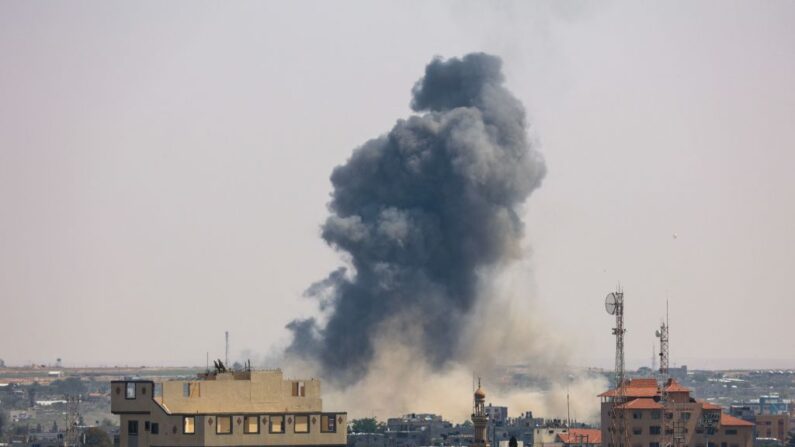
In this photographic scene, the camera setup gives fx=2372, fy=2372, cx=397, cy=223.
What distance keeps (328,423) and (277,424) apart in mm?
2308

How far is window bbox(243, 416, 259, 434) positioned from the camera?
99.5m

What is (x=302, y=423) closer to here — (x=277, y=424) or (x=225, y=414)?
(x=277, y=424)

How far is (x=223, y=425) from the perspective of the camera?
3893 inches

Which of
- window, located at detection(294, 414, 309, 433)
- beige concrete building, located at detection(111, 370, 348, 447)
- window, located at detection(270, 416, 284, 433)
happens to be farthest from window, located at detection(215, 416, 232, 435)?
window, located at detection(294, 414, 309, 433)

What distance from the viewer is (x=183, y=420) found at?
98.4 m

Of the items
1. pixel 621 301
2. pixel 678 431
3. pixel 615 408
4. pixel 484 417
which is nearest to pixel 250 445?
pixel 484 417

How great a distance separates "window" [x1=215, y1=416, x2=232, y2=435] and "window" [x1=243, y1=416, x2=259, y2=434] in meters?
0.69

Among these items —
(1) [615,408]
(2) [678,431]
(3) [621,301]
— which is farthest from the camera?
(2) [678,431]

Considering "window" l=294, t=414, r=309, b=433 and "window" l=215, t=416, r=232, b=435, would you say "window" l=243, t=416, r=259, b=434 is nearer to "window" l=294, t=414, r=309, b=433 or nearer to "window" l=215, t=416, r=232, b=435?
"window" l=215, t=416, r=232, b=435

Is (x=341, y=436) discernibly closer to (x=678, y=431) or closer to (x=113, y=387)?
(x=113, y=387)

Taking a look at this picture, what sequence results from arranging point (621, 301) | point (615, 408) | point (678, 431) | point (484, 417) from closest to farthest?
point (484, 417) < point (621, 301) < point (615, 408) < point (678, 431)

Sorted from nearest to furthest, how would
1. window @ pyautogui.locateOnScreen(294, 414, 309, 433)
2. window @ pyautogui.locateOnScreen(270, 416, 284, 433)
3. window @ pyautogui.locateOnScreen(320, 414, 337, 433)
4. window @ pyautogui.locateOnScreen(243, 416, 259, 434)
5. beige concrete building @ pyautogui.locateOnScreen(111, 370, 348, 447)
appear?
beige concrete building @ pyautogui.locateOnScreen(111, 370, 348, 447)
window @ pyautogui.locateOnScreen(243, 416, 259, 434)
window @ pyautogui.locateOnScreen(270, 416, 284, 433)
window @ pyautogui.locateOnScreen(294, 414, 309, 433)
window @ pyautogui.locateOnScreen(320, 414, 337, 433)

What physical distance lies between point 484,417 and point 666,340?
83090 millimetres

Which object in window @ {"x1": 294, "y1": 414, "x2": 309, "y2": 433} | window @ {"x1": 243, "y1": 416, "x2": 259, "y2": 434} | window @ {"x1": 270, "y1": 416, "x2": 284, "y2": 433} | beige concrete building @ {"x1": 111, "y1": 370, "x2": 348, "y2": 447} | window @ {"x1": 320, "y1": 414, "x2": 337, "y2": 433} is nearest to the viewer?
beige concrete building @ {"x1": 111, "y1": 370, "x2": 348, "y2": 447}
